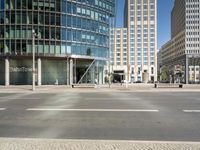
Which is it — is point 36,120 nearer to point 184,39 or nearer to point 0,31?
point 0,31

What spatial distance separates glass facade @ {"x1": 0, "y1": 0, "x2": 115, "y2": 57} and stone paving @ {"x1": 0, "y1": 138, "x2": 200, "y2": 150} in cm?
5319

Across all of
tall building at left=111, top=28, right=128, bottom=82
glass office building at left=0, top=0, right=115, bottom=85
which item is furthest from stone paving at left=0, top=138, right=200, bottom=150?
tall building at left=111, top=28, right=128, bottom=82

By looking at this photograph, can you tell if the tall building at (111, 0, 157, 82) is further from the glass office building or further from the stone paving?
the stone paving

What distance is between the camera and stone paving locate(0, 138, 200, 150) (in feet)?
23.4

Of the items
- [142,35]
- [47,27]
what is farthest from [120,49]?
[47,27]

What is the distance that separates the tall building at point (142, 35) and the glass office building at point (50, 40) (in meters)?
103

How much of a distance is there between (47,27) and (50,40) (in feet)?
8.67

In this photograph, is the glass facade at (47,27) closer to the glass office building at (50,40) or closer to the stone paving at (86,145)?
the glass office building at (50,40)

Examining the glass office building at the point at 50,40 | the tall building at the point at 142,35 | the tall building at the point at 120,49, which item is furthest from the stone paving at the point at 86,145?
the tall building at the point at 120,49

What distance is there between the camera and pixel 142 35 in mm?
174375

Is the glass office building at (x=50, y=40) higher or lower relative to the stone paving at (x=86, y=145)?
higher

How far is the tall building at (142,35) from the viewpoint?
170 metres

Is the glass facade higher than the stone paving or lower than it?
higher

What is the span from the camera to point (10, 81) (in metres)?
61.9
